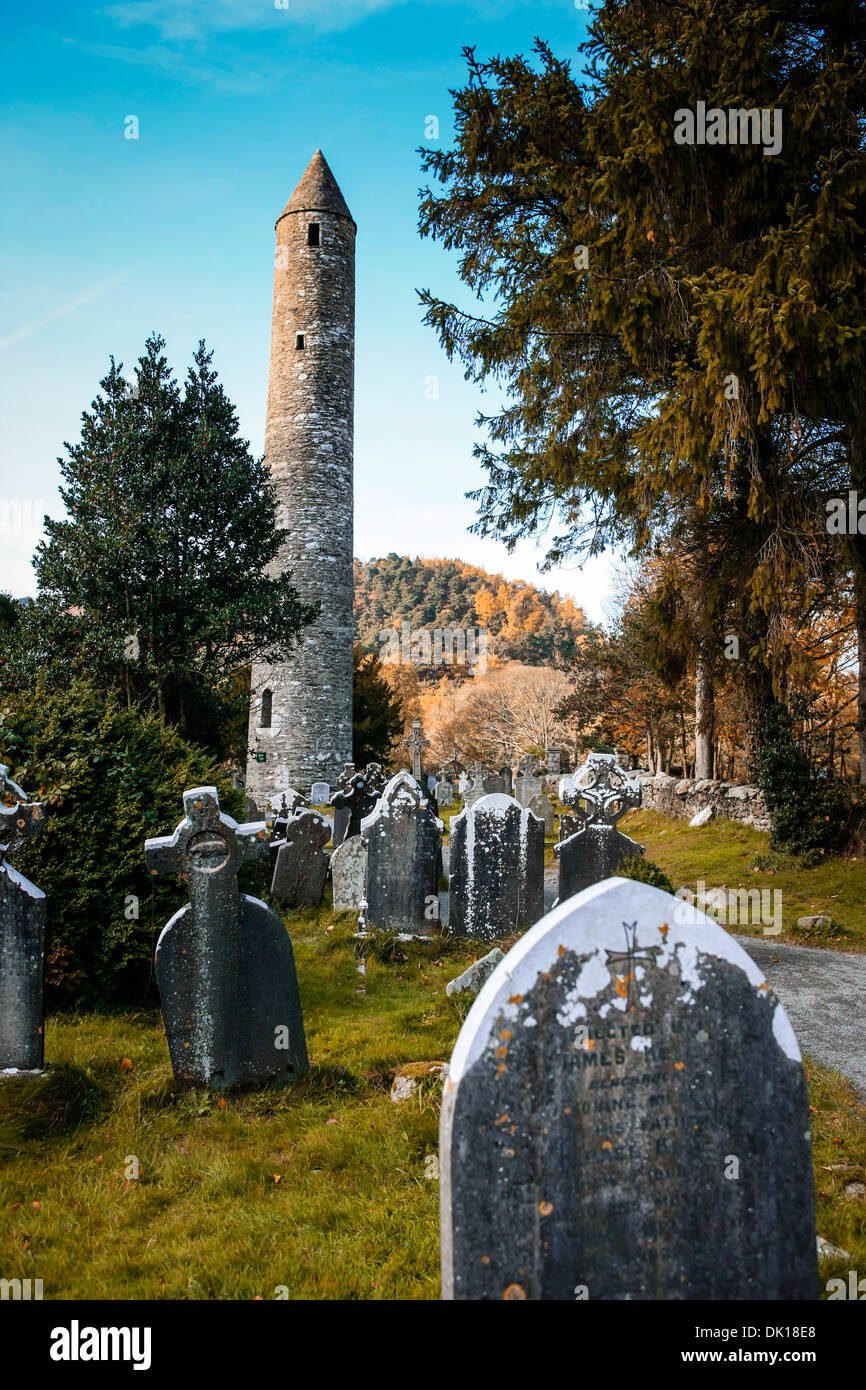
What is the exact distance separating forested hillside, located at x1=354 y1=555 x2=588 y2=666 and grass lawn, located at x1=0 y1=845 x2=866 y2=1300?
155ft

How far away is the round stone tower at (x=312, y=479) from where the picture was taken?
65.8ft

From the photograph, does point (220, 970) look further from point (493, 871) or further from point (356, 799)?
point (356, 799)

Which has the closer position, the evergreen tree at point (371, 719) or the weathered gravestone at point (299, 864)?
the weathered gravestone at point (299, 864)

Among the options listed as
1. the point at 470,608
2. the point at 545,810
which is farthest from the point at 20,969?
the point at 470,608

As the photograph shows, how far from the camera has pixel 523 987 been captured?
1.84m

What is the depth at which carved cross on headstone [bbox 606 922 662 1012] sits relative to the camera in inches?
75.5

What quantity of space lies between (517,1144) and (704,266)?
10095 mm

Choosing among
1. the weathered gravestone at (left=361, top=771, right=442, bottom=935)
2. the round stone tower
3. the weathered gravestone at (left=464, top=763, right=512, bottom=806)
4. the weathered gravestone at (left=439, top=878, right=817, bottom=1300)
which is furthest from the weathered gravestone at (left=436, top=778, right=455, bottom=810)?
the weathered gravestone at (left=439, top=878, right=817, bottom=1300)

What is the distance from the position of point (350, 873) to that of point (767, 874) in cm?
569

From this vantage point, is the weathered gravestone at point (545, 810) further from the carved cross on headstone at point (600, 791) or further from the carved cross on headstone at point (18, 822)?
the carved cross on headstone at point (18, 822)

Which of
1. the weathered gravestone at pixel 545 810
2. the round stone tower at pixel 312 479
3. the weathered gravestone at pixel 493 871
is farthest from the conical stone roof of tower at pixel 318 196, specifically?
the weathered gravestone at pixel 493 871

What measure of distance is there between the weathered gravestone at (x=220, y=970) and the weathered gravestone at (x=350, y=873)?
3.79 metres
